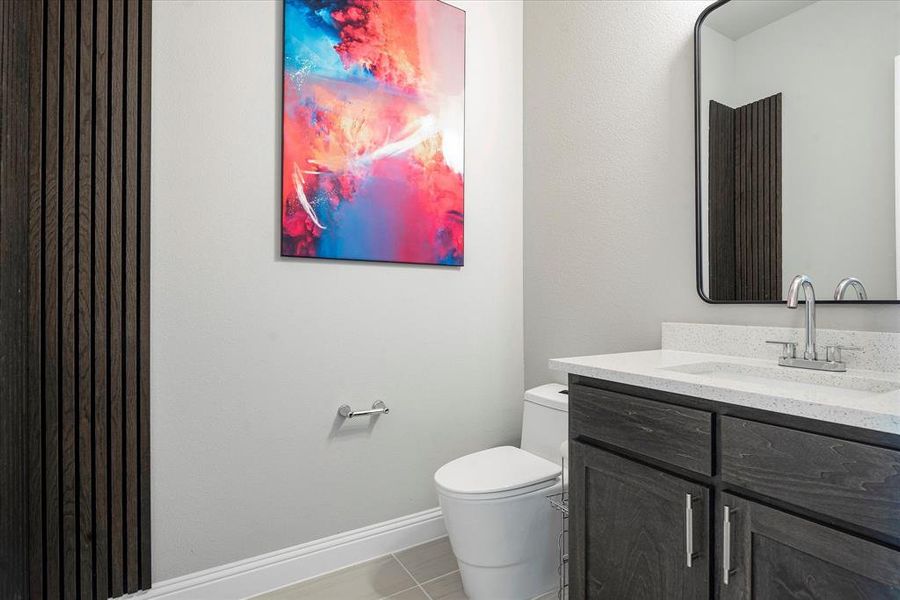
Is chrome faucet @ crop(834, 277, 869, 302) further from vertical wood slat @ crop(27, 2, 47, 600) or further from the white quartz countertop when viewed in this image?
vertical wood slat @ crop(27, 2, 47, 600)

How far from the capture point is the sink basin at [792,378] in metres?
1.11

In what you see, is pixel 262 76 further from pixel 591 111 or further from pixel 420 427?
pixel 420 427

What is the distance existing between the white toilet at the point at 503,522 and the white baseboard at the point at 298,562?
43 cm

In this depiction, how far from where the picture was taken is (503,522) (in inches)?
62.8

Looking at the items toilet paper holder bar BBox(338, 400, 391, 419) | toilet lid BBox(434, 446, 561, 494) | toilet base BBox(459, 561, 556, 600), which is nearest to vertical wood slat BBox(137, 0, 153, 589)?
toilet paper holder bar BBox(338, 400, 391, 419)

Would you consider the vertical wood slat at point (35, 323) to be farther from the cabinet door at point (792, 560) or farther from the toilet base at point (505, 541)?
the cabinet door at point (792, 560)

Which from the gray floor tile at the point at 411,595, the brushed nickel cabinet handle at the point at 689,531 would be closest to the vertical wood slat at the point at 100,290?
the gray floor tile at the point at 411,595

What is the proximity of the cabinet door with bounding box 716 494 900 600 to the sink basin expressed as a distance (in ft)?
0.89

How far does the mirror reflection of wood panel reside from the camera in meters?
1.47

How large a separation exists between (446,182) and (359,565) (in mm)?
1628

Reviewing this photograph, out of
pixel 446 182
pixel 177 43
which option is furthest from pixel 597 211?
pixel 177 43

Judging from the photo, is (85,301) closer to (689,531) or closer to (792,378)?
(689,531)

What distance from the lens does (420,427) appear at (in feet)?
6.93

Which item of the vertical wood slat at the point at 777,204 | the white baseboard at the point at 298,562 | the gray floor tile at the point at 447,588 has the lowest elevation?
the gray floor tile at the point at 447,588
